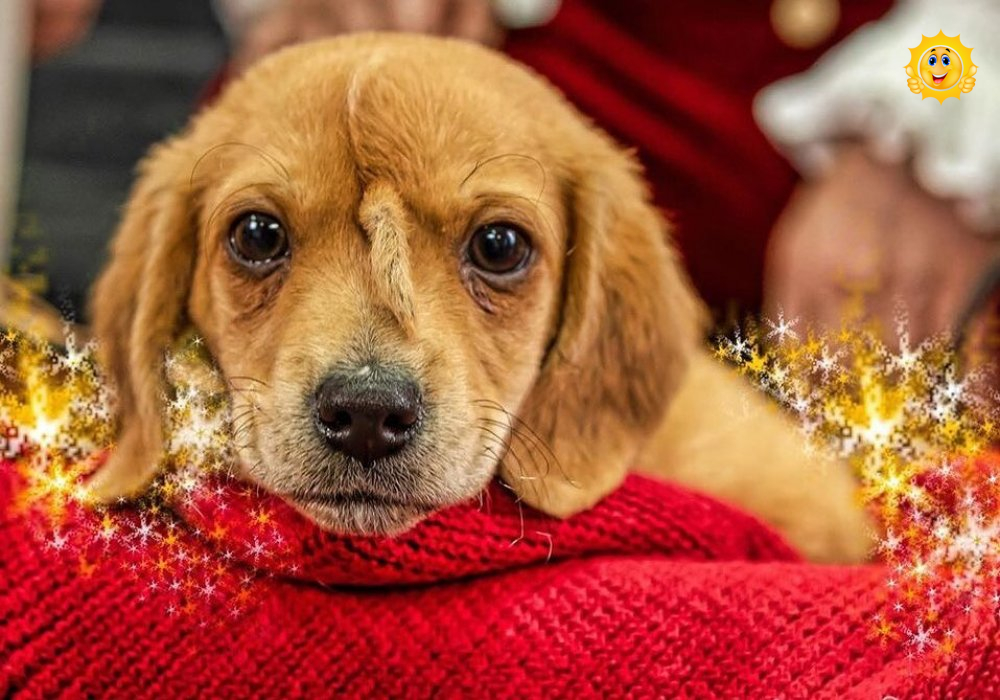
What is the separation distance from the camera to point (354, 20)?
1.72m

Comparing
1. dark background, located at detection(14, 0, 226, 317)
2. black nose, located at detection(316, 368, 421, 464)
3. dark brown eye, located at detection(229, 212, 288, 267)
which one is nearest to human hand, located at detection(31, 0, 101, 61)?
dark background, located at detection(14, 0, 226, 317)

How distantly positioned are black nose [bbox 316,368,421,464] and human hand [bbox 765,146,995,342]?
2.68 ft

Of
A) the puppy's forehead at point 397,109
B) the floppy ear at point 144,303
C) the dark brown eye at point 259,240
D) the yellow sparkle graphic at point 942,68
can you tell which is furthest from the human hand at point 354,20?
the yellow sparkle graphic at point 942,68

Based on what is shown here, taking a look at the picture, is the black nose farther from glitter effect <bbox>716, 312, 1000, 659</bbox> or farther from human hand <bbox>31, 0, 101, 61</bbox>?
human hand <bbox>31, 0, 101, 61</bbox>

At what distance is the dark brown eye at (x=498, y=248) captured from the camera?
46.1 inches

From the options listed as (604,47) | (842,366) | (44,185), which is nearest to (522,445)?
(842,366)

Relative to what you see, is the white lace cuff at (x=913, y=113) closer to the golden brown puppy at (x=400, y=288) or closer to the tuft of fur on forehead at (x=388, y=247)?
the golden brown puppy at (x=400, y=288)

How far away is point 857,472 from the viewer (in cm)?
124

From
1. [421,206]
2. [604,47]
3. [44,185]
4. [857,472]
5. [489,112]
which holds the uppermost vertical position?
[604,47]

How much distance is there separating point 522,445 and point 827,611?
0.39m

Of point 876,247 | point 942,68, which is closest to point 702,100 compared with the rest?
point 876,247

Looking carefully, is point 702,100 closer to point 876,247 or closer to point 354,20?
point 876,247

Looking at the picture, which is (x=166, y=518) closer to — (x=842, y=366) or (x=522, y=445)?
(x=522, y=445)

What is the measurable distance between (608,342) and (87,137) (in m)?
0.81
